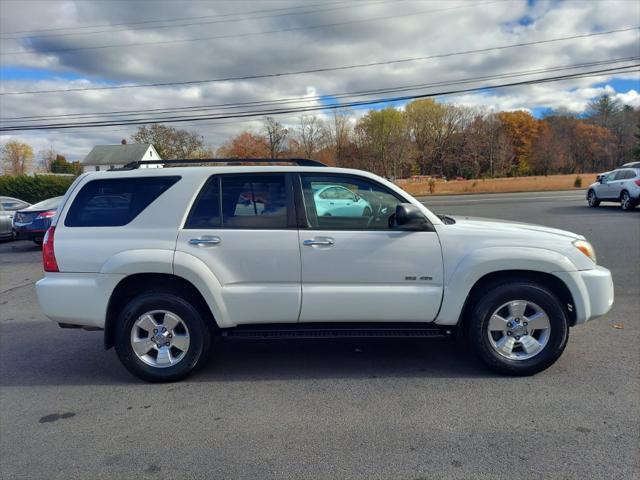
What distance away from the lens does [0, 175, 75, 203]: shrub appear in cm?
2892

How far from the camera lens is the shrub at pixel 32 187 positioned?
28.9 metres

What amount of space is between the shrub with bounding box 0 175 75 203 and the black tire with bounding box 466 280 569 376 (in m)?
32.3

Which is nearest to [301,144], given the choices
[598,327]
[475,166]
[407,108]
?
[407,108]

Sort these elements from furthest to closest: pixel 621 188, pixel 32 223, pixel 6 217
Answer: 1. pixel 621 188
2. pixel 6 217
3. pixel 32 223

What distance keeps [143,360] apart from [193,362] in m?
0.44

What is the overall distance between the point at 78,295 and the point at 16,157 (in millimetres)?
98385

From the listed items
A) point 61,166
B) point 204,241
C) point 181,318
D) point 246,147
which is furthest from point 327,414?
point 61,166

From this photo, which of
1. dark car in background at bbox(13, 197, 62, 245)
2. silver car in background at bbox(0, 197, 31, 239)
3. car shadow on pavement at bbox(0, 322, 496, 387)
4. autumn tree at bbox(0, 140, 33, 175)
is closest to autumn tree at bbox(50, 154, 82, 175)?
autumn tree at bbox(0, 140, 33, 175)

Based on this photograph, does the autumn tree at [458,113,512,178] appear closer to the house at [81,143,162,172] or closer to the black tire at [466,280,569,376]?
the house at [81,143,162,172]

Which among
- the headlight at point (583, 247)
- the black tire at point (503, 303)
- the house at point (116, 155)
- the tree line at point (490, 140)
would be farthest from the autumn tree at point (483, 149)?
the black tire at point (503, 303)

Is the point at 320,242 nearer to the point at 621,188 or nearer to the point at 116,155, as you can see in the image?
the point at 621,188

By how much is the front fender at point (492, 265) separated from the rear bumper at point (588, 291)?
0.26 ft

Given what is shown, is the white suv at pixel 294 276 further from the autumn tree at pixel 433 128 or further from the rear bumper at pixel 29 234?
the autumn tree at pixel 433 128

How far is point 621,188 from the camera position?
16141 mm
